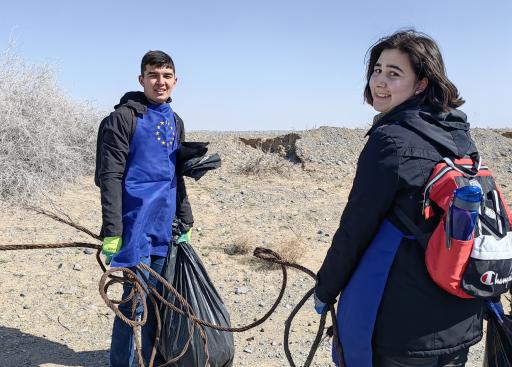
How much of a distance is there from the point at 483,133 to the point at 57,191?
40.7 ft

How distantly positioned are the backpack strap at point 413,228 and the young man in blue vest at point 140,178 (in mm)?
1421

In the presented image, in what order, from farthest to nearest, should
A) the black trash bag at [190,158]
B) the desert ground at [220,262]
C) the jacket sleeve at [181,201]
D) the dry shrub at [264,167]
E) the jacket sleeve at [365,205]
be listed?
1. the dry shrub at [264,167]
2. the desert ground at [220,262]
3. the jacket sleeve at [181,201]
4. the black trash bag at [190,158]
5. the jacket sleeve at [365,205]

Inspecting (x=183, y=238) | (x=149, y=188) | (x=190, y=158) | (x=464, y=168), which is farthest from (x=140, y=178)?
(x=464, y=168)

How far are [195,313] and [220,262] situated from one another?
2.44 m

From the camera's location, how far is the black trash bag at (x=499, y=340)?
5.35 feet

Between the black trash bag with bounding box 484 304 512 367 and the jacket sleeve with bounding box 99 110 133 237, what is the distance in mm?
1648

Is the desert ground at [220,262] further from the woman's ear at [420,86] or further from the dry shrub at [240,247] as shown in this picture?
the woman's ear at [420,86]

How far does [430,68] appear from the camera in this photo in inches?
60.4

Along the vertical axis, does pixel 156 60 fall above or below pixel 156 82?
above

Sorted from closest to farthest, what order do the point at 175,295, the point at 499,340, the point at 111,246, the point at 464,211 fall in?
the point at 464,211
the point at 499,340
the point at 175,295
the point at 111,246

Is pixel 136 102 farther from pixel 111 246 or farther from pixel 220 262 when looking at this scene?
→ pixel 220 262

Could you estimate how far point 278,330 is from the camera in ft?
12.2

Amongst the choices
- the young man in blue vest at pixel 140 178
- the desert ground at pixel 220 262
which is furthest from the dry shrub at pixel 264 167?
the young man in blue vest at pixel 140 178

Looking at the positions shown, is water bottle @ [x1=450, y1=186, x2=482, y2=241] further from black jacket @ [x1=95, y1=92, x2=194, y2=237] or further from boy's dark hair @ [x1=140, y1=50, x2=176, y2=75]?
boy's dark hair @ [x1=140, y1=50, x2=176, y2=75]
